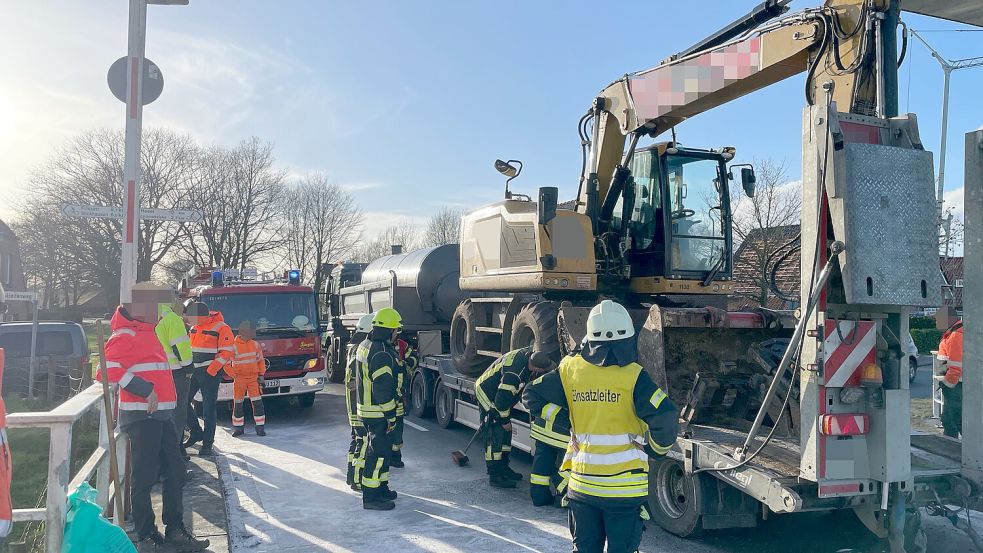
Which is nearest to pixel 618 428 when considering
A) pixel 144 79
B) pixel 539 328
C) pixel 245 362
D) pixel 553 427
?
pixel 553 427

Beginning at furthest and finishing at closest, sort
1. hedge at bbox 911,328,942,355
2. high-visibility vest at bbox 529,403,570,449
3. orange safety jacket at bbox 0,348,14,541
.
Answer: hedge at bbox 911,328,942,355, high-visibility vest at bbox 529,403,570,449, orange safety jacket at bbox 0,348,14,541

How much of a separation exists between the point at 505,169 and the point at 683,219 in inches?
101

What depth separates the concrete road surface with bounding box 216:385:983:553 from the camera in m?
5.96

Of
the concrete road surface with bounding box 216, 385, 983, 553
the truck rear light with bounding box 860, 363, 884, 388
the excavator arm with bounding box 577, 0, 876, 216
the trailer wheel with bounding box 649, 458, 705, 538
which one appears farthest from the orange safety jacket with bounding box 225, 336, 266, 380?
the truck rear light with bounding box 860, 363, 884, 388

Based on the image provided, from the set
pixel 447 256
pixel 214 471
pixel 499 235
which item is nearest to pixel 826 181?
pixel 499 235

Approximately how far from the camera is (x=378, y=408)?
6957mm

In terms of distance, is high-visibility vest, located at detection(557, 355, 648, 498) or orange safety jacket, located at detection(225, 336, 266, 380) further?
orange safety jacket, located at detection(225, 336, 266, 380)

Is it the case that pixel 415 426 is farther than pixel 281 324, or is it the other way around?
pixel 281 324

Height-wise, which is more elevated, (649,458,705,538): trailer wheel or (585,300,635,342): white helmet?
(585,300,635,342): white helmet

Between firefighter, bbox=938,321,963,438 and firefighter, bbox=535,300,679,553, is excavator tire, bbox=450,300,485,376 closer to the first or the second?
firefighter, bbox=938,321,963,438

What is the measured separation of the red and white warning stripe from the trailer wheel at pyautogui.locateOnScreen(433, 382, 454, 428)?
6.95 metres

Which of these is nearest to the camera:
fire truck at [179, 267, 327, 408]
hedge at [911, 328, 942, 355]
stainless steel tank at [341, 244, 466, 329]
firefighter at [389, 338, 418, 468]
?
firefighter at [389, 338, 418, 468]

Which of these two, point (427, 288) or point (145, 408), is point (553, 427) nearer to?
point (145, 408)

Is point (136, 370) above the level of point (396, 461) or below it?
above
